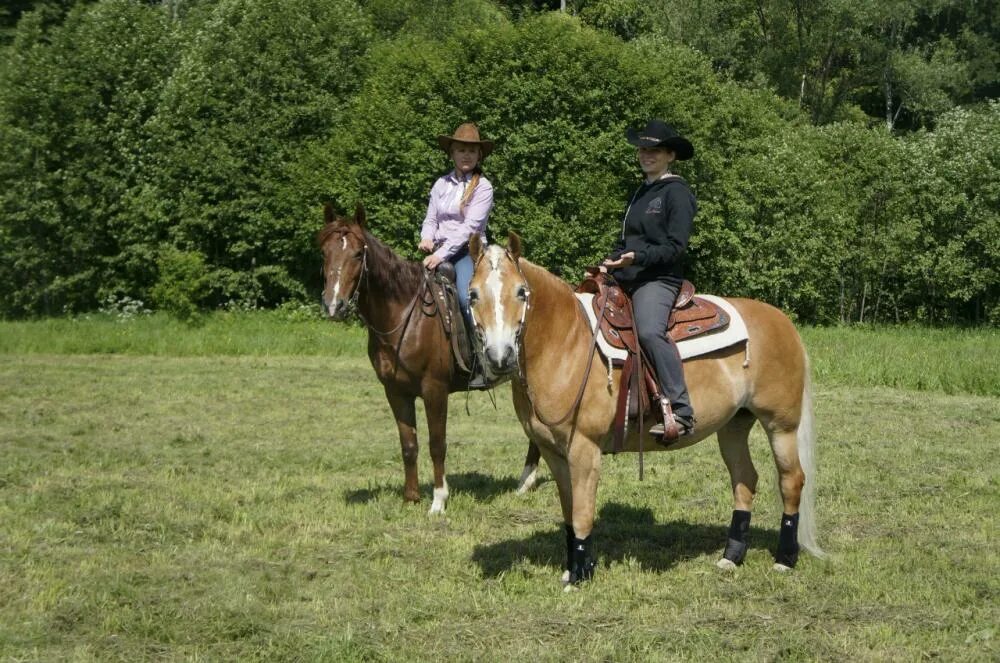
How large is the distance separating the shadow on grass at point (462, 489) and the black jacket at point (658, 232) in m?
3.36

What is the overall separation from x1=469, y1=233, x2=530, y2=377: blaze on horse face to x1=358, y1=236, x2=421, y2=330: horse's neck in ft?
9.60

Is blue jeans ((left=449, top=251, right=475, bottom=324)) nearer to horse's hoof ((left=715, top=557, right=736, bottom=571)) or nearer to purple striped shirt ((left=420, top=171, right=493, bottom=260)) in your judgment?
purple striped shirt ((left=420, top=171, right=493, bottom=260))

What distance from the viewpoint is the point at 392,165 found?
26781mm

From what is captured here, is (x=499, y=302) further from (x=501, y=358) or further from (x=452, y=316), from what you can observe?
(x=452, y=316)

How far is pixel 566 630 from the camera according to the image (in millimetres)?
6145

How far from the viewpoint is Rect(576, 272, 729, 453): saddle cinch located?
22.9ft

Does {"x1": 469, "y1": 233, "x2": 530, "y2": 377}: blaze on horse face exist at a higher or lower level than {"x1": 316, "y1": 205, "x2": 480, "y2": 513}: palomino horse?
higher

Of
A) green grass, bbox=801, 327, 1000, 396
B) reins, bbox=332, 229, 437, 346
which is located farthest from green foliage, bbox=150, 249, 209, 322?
reins, bbox=332, 229, 437, 346

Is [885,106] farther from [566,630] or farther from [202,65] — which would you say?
[566,630]

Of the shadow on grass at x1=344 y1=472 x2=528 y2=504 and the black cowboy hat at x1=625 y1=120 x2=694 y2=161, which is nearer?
the black cowboy hat at x1=625 y1=120 x2=694 y2=161

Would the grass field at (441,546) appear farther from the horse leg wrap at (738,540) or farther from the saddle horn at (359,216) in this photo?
the saddle horn at (359,216)

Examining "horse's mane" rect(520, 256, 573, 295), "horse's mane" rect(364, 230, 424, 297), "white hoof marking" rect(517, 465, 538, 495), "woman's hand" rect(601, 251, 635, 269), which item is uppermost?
"woman's hand" rect(601, 251, 635, 269)

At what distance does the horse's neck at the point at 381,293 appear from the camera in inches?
366

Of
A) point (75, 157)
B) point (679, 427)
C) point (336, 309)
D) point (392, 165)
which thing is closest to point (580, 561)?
point (679, 427)
